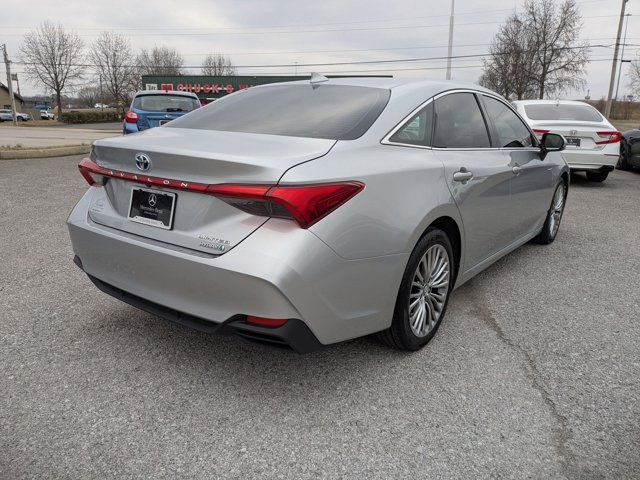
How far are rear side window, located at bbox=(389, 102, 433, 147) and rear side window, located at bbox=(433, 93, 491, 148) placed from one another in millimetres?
72

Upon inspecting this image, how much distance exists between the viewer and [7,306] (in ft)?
11.5

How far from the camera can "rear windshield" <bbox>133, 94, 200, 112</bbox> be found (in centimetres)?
1137

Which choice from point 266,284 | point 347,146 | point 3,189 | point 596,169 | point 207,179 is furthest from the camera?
point 596,169

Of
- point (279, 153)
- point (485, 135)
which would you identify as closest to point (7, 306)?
point (279, 153)

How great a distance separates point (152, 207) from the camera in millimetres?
2477

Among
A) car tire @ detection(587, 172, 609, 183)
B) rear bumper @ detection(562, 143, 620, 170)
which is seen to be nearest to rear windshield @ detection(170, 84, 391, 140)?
rear bumper @ detection(562, 143, 620, 170)

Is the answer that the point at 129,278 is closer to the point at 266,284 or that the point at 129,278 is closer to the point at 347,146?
the point at 266,284

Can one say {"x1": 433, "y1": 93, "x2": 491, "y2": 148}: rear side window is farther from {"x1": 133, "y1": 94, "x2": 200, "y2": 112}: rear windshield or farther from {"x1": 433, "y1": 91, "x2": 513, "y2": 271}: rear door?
{"x1": 133, "y1": 94, "x2": 200, "y2": 112}: rear windshield

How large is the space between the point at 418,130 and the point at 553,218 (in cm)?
311

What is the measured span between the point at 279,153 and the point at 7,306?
243 centimetres

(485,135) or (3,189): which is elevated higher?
(485,135)

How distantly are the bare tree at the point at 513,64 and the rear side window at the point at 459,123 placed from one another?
149 feet

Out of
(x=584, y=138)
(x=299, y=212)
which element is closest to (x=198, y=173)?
(x=299, y=212)

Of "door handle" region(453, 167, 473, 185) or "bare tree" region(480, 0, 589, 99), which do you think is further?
"bare tree" region(480, 0, 589, 99)
